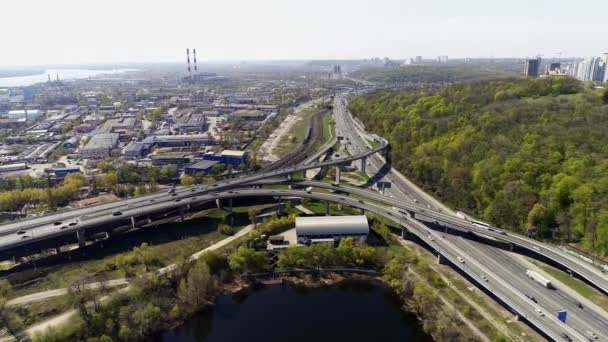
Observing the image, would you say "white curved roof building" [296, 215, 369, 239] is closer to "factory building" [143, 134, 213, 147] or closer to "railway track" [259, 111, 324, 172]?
"railway track" [259, 111, 324, 172]

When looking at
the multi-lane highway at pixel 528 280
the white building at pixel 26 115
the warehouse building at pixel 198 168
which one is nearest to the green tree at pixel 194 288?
the multi-lane highway at pixel 528 280

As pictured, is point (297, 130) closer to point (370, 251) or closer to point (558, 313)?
point (370, 251)

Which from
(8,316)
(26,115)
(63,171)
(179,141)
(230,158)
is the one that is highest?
(26,115)

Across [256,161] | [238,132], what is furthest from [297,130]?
[256,161]

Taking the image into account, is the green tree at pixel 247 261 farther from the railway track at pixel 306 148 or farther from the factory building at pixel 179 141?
the factory building at pixel 179 141

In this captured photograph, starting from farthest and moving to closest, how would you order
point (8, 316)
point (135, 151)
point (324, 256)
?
point (135, 151), point (324, 256), point (8, 316)

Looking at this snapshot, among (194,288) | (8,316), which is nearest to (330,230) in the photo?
(194,288)

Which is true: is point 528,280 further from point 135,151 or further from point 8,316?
point 135,151

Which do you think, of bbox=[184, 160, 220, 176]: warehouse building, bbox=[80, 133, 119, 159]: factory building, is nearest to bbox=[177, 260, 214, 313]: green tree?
bbox=[184, 160, 220, 176]: warehouse building
